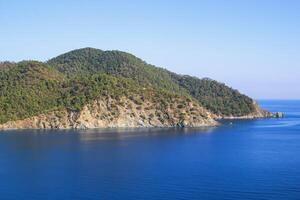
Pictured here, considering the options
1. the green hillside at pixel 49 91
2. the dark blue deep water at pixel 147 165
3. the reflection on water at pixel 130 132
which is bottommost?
the dark blue deep water at pixel 147 165

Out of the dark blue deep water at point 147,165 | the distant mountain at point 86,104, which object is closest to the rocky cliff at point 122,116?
the distant mountain at point 86,104

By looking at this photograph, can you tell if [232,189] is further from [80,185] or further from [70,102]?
[70,102]

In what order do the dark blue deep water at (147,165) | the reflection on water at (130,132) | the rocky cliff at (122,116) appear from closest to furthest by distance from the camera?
the dark blue deep water at (147,165) → the reflection on water at (130,132) → the rocky cliff at (122,116)

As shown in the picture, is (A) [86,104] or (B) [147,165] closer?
(B) [147,165]

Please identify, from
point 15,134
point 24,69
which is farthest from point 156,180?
point 24,69

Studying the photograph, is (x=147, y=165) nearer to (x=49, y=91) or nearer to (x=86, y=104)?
(x=86, y=104)

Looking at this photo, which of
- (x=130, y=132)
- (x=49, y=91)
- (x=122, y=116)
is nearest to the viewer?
(x=130, y=132)

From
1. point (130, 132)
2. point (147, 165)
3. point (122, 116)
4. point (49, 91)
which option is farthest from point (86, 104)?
point (147, 165)

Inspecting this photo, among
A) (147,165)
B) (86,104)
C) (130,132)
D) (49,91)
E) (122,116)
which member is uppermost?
(49,91)

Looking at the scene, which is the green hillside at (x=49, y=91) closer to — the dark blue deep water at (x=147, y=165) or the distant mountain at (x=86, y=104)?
the distant mountain at (x=86, y=104)
